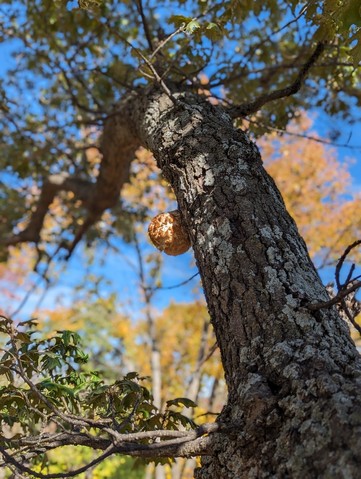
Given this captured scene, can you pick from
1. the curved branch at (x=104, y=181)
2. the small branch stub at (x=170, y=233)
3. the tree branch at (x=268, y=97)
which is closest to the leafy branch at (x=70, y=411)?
the small branch stub at (x=170, y=233)

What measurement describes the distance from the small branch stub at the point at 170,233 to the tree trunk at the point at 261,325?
115 millimetres

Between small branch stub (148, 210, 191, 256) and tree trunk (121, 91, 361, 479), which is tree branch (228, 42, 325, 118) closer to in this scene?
tree trunk (121, 91, 361, 479)

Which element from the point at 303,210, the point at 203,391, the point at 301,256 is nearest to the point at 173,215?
the point at 301,256

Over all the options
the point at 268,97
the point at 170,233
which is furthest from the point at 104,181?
the point at 170,233

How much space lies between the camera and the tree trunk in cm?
103

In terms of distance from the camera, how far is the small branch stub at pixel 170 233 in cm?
196

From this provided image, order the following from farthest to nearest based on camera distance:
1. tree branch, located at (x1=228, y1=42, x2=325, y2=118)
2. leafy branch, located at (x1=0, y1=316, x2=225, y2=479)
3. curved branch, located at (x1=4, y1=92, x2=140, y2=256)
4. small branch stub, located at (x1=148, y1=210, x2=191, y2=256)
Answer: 1. curved branch, located at (x1=4, y1=92, x2=140, y2=256)
2. tree branch, located at (x1=228, y1=42, x2=325, y2=118)
3. small branch stub, located at (x1=148, y1=210, x2=191, y2=256)
4. leafy branch, located at (x1=0, y1=316, x2=225, y2=479)

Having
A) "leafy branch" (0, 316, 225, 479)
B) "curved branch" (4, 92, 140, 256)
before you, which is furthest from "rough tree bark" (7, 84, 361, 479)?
"curved branch" (4, 92, 140, 256)

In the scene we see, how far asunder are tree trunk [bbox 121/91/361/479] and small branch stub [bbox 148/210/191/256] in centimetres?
12

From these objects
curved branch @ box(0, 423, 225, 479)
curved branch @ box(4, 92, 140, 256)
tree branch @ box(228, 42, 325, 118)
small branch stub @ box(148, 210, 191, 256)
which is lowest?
curved branch @ box(0, 423, 225, 479)

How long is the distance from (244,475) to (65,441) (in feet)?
1.67

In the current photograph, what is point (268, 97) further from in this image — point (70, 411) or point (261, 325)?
point (70, 411)

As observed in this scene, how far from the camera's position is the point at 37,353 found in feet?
5.37

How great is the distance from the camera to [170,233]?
1966mm
